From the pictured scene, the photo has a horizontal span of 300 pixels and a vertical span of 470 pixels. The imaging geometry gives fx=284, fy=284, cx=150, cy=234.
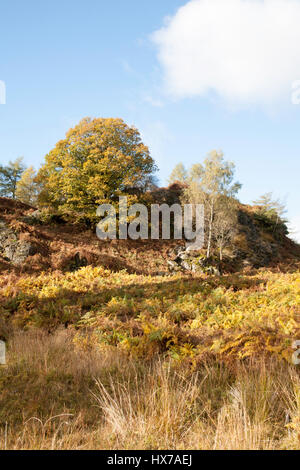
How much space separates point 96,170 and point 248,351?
769 inches

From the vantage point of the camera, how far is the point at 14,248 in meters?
16.5

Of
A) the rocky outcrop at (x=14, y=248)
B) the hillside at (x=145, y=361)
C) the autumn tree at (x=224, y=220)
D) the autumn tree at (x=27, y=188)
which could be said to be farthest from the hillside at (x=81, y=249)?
the autumn tree at (x=27, y=188)

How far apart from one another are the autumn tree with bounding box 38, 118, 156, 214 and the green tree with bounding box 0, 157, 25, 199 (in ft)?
62.2

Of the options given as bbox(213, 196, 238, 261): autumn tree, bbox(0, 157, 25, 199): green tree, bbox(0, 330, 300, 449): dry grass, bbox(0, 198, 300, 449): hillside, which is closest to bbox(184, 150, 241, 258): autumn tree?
bbox(213, 196, 238, 261): autumn tree

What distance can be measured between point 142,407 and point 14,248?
1503 cm

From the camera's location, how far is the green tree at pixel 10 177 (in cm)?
4034

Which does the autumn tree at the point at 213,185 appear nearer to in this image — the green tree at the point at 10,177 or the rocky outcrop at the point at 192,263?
the rocky outcrop at the point at 192,263

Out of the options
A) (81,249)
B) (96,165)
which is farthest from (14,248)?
(96,165)

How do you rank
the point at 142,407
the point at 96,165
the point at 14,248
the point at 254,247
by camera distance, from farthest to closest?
1. the point at 254,247
2. the point at 96,165
3. the point at 14,248
4. the point at 142,407

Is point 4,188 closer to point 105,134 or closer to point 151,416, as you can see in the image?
point 105,134

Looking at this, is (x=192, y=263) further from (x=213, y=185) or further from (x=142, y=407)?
(x=142, y=407)

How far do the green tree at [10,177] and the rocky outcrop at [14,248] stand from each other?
26.0 meters

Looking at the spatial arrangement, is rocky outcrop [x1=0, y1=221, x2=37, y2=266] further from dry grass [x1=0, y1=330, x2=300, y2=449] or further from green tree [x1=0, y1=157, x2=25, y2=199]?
green tree [x1=0, y1=157, x2=25, y2=199]

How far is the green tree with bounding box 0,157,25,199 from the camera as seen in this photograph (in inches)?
1588
